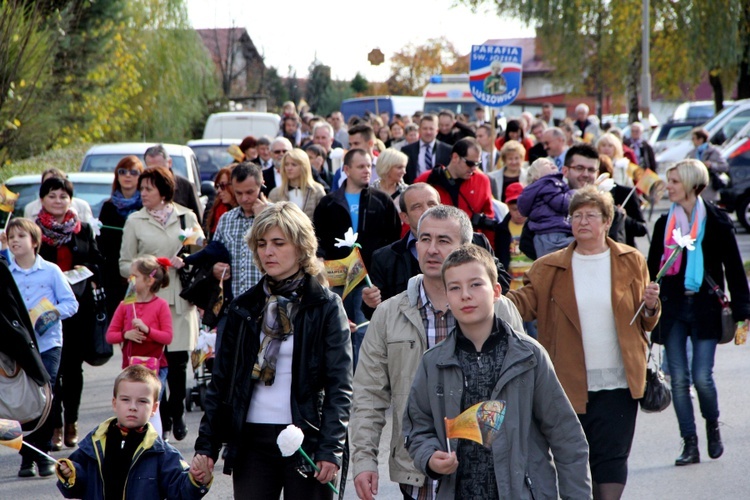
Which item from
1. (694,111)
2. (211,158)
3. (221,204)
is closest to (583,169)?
(221,204)

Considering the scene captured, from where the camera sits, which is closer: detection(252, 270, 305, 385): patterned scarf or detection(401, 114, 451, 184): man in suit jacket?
detection(252, 270, 305, 385): patterned scarf

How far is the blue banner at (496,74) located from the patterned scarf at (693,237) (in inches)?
321

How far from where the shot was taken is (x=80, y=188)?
1335cm

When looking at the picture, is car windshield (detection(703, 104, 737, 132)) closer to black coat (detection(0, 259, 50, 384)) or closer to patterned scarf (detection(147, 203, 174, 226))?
patterned scarf (detection(147, 203, 174, 226))

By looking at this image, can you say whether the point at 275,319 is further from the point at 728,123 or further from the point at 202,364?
the point at 728,123

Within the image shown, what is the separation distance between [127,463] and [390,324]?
4.17 feet

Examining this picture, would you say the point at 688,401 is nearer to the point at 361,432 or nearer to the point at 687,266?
the point at 687,266

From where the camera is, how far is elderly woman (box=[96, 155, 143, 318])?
9719 mm

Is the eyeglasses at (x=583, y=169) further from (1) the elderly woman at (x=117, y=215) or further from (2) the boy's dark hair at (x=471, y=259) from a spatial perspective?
(2) the boy's dark hair at (x=471, y=259)

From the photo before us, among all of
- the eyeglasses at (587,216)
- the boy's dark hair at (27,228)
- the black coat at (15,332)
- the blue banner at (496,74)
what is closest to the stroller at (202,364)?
the boy's dark hair at (27,228)

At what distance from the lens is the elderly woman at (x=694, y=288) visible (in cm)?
731

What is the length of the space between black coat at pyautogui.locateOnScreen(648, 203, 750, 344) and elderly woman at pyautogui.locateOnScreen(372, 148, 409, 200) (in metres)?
2.56

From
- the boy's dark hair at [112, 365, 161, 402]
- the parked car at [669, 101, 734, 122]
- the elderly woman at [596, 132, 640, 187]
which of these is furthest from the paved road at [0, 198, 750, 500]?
the parked car at [669, 101, 734, 122]

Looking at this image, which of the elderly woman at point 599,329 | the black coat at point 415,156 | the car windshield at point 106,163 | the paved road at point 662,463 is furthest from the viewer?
the car windshield at point 106,163
